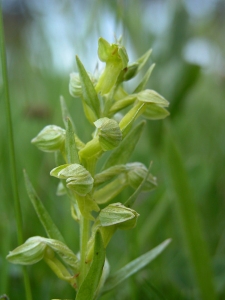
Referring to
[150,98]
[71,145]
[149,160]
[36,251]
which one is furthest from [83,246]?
[149,160]

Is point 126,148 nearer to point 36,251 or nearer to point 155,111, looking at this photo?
point 155,111

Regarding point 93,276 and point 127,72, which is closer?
point 93,276

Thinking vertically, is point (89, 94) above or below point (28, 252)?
above

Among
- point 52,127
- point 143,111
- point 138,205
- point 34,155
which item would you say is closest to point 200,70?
point 138,205

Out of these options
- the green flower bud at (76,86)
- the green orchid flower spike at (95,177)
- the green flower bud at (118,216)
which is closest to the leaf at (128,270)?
the green orchid flower spike at (95,177)

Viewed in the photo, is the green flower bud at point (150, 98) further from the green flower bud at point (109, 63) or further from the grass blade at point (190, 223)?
the grass blade at point (190, 223)

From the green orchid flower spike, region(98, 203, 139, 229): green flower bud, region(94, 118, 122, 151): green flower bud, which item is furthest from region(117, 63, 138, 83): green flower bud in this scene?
region(98, 203, 139, 229): green flower bud

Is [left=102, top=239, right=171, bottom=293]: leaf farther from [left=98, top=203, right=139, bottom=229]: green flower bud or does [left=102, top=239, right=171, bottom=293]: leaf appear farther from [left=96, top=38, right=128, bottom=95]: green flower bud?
[left=96, top=38, right=128, bottom=95]: green flower bud
